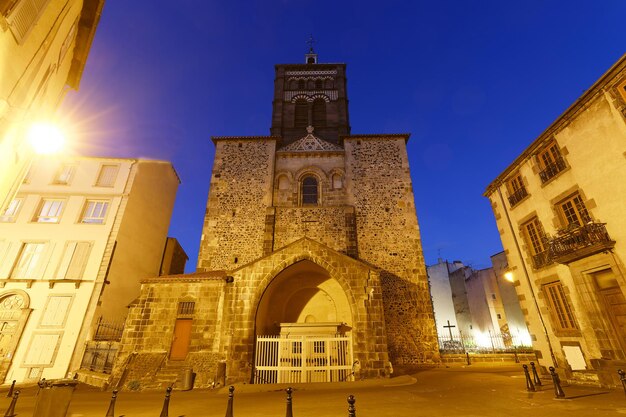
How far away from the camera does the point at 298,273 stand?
43.5 feet

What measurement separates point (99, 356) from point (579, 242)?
1830 cm

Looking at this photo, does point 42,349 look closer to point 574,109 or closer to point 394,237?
point 394,237

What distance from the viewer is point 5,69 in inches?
182

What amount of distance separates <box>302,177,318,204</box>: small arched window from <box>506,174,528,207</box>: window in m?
10.1

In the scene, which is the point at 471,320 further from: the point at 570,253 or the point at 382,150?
the point at 570,253

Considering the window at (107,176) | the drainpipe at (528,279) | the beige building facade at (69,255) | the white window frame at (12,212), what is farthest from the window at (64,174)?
the drainpipe at (528,279)

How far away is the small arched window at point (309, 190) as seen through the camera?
17.9 metres

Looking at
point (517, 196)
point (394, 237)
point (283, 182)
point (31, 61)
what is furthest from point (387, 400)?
point (283, 182)

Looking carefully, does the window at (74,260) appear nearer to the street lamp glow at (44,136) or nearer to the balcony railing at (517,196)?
the street lamp glow at (44,136)

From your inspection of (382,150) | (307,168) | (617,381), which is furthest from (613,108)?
(307,168)

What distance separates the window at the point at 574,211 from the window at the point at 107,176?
21238mm

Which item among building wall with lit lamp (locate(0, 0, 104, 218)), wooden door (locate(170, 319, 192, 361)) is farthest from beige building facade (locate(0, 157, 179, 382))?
building wall with lit lamp (locate(0, 0, 104, 218))

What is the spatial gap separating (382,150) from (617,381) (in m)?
14.8

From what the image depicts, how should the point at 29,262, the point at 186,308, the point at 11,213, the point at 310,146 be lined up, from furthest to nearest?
the point at 310,146
the point at 11,213
the point at 29,262
the point at 186,308
